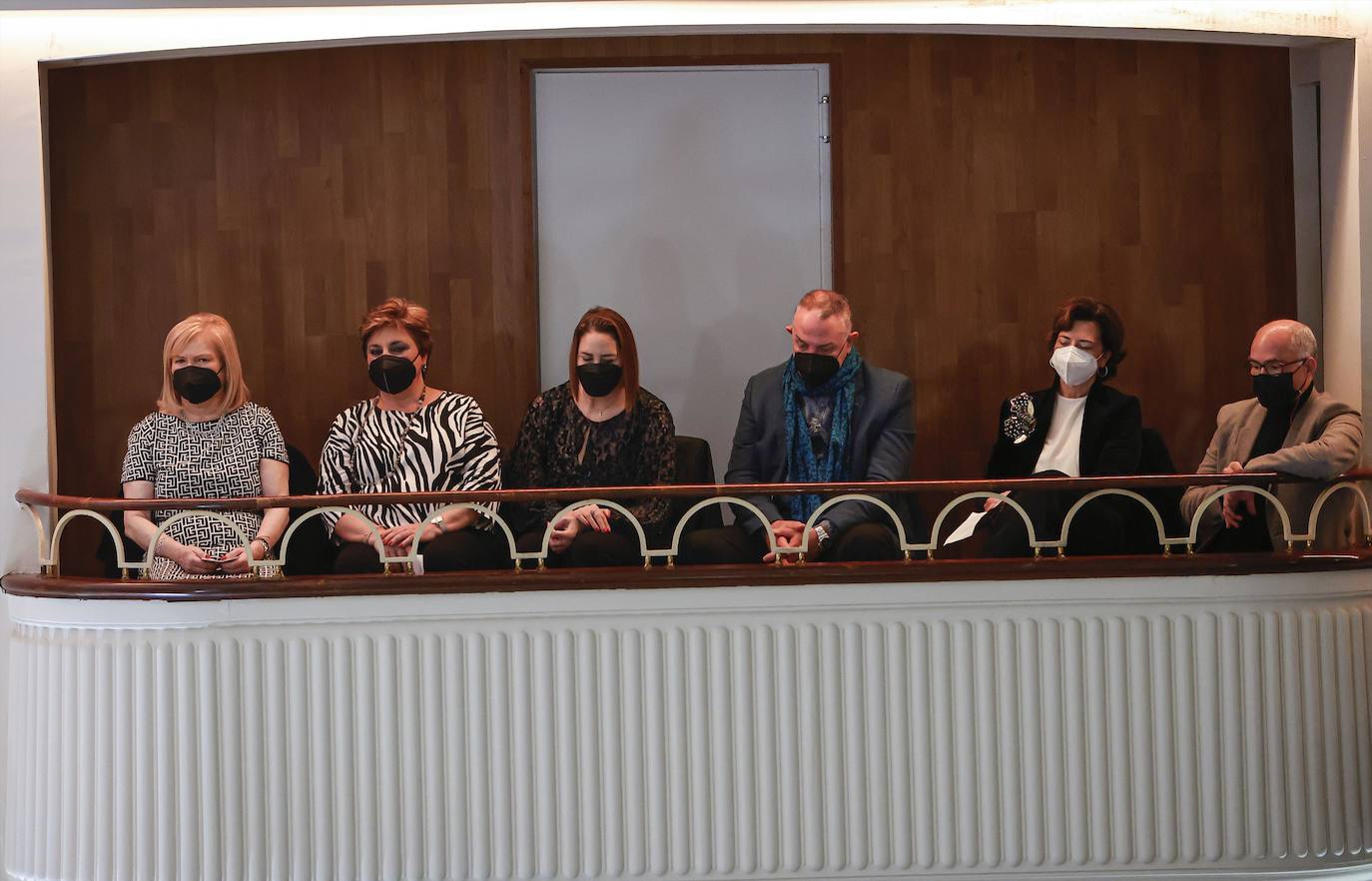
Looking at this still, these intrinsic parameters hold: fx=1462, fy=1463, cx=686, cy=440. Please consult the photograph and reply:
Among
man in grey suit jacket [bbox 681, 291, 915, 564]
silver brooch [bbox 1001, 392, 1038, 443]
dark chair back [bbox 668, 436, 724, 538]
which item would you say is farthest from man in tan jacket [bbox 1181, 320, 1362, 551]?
dark chair back [bbox 668, 436, 724, 538]

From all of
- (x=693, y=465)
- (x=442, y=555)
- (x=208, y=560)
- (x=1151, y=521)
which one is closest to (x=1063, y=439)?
(x=1151, y=521)

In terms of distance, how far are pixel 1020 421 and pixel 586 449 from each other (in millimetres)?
1197

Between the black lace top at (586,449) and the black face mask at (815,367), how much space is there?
384 millimetres

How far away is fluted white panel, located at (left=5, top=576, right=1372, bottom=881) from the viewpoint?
11.5ft

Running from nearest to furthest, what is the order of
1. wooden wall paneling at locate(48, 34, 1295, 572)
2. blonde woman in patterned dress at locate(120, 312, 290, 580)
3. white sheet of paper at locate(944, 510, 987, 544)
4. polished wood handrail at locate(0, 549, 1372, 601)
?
polished wood handrail at locate(0, 549, 1372, 601), white sheet of paper at locate(944, 510, 987, 544), blonde woman in patterned dress at locate(120, 312, 290, 580), wooden wall paneling at locate(48, 34, 1295, 572)

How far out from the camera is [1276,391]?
3.73 m

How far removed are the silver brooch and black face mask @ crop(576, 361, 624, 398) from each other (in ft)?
3.60

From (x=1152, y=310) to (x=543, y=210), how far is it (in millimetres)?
1972

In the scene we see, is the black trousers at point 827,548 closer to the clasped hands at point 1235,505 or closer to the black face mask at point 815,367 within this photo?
the black face mask at point 815,367

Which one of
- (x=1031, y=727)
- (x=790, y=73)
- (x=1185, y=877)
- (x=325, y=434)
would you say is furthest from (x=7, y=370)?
(x=1185, y=877)

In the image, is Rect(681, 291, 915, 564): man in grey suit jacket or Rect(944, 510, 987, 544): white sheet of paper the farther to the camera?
Rect(681, 291, 915, 564): man in grey suit jacket

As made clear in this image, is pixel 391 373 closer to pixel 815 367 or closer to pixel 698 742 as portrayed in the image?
pixel 815 367

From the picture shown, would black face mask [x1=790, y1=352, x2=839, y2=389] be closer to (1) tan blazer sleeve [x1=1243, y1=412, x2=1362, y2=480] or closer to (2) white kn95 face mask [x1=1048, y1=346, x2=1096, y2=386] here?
(2) white kn95 face mask [x1=1048, y1=346, x2=1096, y2=386]

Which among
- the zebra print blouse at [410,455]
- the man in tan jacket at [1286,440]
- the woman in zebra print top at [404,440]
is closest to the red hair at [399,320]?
the woman in zebra print top at [404,440]
